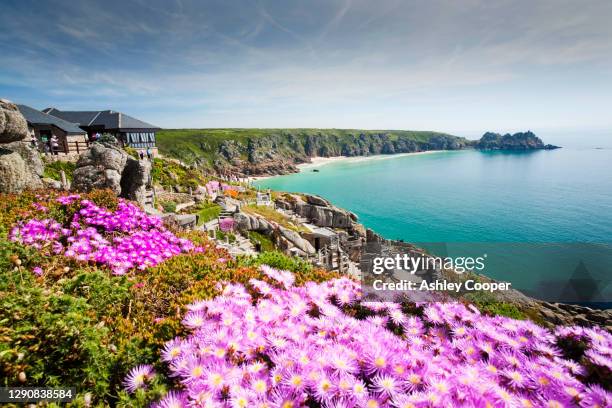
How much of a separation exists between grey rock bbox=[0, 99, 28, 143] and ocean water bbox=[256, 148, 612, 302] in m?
16.1

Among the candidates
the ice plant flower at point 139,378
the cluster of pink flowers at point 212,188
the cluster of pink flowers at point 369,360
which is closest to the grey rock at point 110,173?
the ice plant flower at point 139,378

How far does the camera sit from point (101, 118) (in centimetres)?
4712

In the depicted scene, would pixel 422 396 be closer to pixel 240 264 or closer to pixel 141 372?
pixel 141 372

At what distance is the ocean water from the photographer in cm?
3706

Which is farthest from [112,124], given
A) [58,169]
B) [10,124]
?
[10,124]

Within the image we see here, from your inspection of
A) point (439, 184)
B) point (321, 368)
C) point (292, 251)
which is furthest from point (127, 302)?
point (439, 184)

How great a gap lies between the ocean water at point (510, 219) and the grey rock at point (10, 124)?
1605 cm

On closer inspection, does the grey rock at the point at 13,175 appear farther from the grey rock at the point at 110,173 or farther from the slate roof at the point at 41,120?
the slate roof at the point at 41,120

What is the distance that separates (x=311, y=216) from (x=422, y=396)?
46657mm

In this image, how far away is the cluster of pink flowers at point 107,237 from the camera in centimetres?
629

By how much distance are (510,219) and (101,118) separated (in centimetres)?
7845

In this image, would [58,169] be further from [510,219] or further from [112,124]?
A: [510,219]

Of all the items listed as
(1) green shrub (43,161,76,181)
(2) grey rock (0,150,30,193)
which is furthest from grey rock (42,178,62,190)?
(1) green shrub (43,161,76,181)

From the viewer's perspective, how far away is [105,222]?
8.05 m
